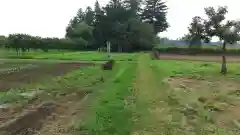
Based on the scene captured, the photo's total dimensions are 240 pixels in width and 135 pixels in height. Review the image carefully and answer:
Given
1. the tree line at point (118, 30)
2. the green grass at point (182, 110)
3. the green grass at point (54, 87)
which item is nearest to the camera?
the green grass at point (182, 110)

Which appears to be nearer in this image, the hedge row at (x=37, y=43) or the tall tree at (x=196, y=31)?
the hedge row at (x=37, y=43)

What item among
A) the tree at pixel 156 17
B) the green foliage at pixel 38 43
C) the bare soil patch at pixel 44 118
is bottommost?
the bare soil patch at pixel 44 118

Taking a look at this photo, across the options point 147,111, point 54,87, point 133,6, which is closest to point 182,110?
point 147,111

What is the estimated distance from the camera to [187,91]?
604 inches

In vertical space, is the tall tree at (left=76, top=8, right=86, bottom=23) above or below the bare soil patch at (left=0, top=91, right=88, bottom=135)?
above

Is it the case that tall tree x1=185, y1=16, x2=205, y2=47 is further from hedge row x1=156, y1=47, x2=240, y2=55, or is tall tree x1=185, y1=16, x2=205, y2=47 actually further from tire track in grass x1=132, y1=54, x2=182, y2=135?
tire track in grass x1=132, y1=54, x2=182, y2=135

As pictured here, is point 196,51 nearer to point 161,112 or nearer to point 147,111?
point 161,112

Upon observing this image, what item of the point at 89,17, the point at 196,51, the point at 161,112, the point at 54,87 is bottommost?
the point at 196,51

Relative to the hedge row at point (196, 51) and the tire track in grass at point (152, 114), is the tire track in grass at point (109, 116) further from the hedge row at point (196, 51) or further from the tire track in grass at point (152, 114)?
the hedge row at point (196, 51)

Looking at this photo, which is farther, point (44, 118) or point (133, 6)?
point (133, 6)

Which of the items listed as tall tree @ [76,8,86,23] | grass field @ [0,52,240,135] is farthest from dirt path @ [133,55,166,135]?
tall tree @ [76,8,86,23]

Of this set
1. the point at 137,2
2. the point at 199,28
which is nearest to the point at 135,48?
the point at 199,28

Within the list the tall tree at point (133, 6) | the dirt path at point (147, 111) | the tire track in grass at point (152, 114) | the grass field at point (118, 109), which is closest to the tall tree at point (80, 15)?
the tall tree at point (133, 6)

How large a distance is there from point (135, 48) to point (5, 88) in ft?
198
